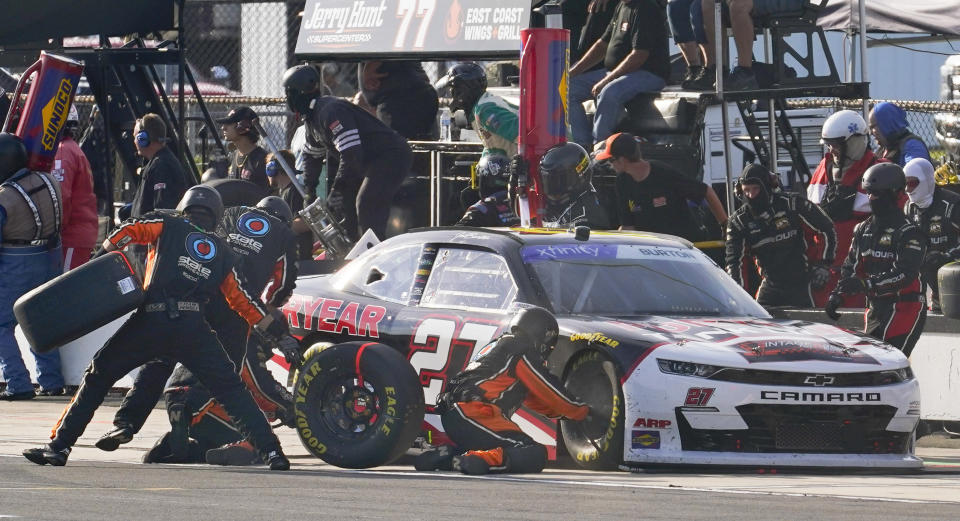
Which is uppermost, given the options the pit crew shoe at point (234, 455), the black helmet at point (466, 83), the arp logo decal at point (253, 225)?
the black helmet at point (466, 83)

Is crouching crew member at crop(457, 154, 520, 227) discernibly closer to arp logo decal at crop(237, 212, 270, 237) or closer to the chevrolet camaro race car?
the chevrolet camaro race car

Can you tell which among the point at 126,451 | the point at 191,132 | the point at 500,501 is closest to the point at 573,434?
the point at 500,501

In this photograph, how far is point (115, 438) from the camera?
10273 mm

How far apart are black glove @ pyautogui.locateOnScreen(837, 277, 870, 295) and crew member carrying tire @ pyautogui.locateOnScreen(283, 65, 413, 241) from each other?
13.2 ft

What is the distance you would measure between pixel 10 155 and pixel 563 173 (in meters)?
4.41

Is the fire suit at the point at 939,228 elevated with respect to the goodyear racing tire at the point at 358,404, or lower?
elevated

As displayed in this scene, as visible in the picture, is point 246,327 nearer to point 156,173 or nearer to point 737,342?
point 737,342

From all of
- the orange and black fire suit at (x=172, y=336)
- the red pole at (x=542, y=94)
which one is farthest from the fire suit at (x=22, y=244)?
the orange and black fire suit at (x=172, y=336)

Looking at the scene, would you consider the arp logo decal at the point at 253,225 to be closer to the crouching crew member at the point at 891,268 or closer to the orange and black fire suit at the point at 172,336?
the orange and black fire suit at the point at 172,336

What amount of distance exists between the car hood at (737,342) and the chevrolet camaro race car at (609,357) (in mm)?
11

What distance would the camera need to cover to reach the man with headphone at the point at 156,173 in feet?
48.4

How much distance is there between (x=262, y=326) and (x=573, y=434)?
1814 mm

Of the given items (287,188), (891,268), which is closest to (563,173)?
(891,268)

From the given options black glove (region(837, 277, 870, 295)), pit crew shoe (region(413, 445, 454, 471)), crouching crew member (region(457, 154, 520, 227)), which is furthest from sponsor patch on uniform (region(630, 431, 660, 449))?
crouching crew member (region(457, 154, 520, 227))
